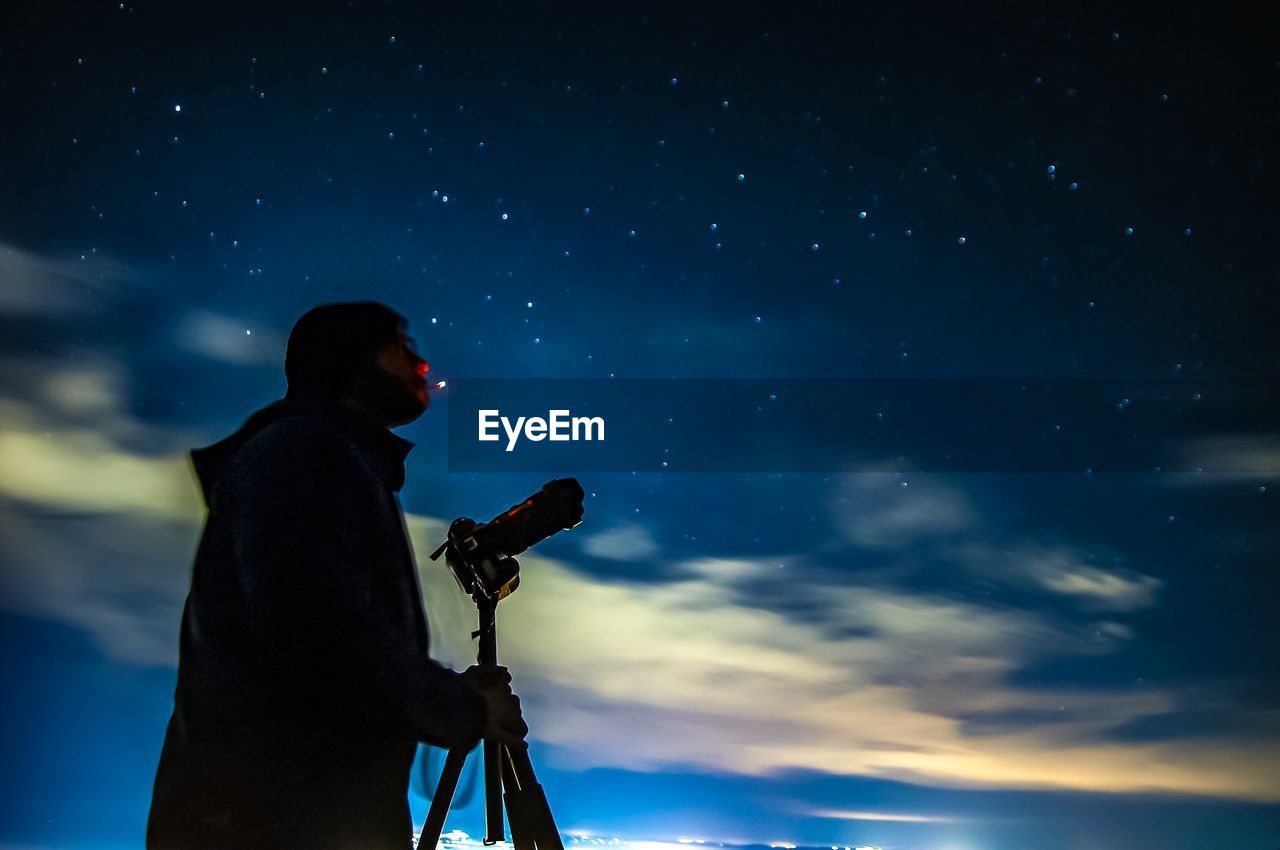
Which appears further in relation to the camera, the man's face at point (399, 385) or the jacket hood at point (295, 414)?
the man's face at point (399, 385)

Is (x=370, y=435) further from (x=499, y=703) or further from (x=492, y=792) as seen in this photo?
(x=492, y=792)

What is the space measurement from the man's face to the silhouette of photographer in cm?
22

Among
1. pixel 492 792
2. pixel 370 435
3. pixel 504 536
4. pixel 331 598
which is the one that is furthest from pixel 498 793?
pixel 370 435

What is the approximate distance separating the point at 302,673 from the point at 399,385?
22.5 inches

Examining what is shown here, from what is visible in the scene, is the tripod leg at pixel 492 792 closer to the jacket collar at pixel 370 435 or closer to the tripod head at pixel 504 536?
the tripod head at pixel 504 536

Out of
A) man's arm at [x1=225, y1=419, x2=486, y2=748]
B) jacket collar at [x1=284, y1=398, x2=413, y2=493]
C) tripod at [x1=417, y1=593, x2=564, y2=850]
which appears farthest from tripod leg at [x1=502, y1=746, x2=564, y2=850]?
jacket collar at [x1=284, y1=398, x2=413, y2=493]

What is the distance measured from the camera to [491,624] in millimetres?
1782

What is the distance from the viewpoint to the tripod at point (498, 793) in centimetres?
172

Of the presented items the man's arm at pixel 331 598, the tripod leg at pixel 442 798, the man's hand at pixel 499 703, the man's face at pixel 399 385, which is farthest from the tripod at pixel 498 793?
the man's face at pixel 399 385

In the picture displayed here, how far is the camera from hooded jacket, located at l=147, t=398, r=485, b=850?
1.45 meters

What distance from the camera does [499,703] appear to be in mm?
1605

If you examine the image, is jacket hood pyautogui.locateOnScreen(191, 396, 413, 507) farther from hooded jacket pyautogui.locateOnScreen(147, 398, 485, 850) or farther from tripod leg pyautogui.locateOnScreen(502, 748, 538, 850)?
tripod leg pyautogui.locateOnScreen(502, 748, 538, 850)

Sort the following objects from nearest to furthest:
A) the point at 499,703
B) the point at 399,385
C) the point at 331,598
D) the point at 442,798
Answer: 1. the point at 331,598
2. the point at 499,703
3. the point at 442,798
4. the point at 399,385

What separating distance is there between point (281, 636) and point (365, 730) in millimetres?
193
